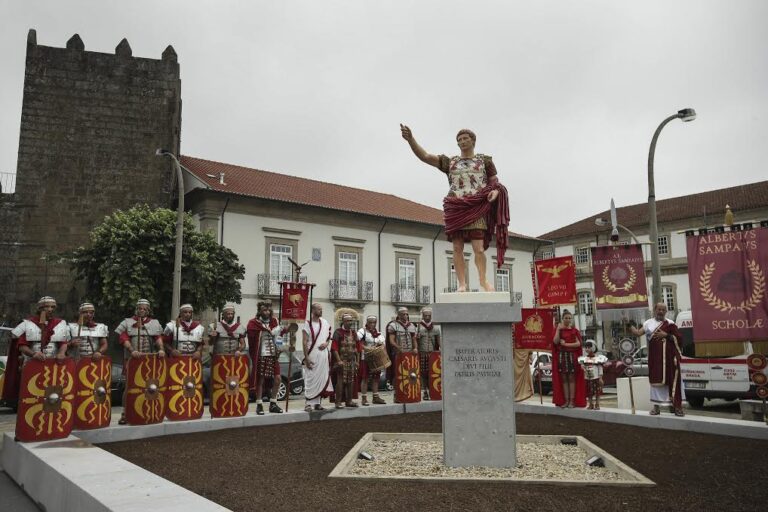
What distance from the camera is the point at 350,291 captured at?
32031 millimetres

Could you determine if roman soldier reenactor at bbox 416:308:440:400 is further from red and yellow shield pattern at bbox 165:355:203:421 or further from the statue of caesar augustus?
the statue of caesar augustus

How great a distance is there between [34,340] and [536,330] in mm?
8746

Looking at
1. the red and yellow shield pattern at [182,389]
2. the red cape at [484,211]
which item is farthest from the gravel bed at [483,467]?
the red and yellow shield pattern at [182,389]

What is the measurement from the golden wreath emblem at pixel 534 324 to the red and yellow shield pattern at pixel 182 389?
21.7ft

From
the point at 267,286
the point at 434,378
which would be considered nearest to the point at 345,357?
the point at 434,378

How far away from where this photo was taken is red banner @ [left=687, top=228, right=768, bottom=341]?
26.6ft

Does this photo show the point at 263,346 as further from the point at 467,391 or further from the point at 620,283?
the point at 620,283

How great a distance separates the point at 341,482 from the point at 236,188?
26348mm

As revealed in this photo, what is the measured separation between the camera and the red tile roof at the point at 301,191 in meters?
30.7

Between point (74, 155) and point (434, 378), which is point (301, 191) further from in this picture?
point (434, 378)

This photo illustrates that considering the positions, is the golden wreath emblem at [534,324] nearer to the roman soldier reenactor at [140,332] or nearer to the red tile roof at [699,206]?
the roman soldier reenactor at [140,332]

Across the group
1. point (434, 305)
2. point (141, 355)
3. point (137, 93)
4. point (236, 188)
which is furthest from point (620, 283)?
point (137, 93)

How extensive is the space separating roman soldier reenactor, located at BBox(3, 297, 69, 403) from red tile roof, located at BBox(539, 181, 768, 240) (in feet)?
138

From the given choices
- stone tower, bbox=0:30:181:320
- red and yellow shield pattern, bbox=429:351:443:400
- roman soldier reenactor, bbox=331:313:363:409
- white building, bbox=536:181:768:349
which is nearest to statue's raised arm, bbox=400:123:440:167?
roman soldier reenactor, bbox=331:313:363:409
